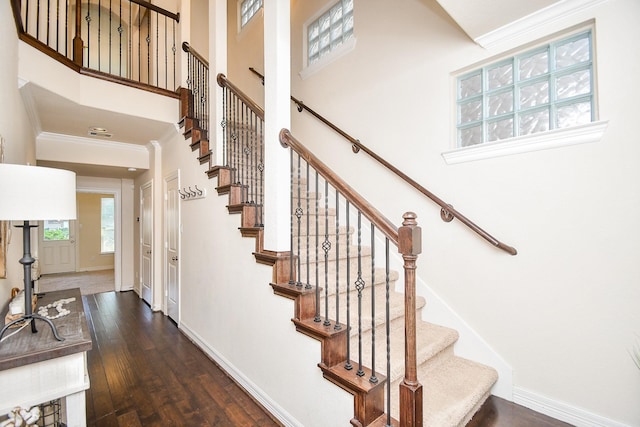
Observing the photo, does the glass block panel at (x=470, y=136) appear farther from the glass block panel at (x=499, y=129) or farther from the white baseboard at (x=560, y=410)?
the white baseboard at (x=560, y=410)

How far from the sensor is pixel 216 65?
2961 mm

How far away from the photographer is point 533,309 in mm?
2004

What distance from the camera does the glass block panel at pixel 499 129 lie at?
218 centimetres

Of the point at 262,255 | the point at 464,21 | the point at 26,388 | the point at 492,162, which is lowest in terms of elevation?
the point at 26,388

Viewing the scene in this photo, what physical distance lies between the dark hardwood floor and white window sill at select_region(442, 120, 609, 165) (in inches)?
68.4

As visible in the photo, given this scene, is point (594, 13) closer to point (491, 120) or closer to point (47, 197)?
point (491, 120)

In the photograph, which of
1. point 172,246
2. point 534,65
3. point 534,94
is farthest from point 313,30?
point 172,246

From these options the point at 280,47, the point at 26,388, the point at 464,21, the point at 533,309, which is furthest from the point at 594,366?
the point at 26,388

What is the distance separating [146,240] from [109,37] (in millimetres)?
2970

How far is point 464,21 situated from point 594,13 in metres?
0.71

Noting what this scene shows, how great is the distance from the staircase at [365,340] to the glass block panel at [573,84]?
1655 mm

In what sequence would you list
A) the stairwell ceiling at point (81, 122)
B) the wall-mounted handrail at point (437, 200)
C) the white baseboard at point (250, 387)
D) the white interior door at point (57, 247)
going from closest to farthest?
the white baseboard at point (250, 387) → the wall-mounted handrail at point (437, 200) → the stairwell ceiling at point (81, 122) → the white interior door at point (57, 247)

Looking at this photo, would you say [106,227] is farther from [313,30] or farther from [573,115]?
[573,115]

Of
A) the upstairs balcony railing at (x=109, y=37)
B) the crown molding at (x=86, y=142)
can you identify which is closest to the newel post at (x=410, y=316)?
the upstairs balcony railing at (x=109, y=37)
